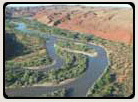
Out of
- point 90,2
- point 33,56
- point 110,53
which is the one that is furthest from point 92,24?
point 90,2

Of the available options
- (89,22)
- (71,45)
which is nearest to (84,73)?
(71,45)

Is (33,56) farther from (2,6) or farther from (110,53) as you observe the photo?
(2,6)

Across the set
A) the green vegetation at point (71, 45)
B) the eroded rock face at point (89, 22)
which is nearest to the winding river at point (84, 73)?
the green vegetation at point (71, 45)

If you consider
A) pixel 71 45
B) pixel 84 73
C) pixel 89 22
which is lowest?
pixel 84 73

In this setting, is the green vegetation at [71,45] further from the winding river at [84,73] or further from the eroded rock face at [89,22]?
the eroded rock face at [89,22]

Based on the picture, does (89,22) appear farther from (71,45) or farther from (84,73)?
(84,73)

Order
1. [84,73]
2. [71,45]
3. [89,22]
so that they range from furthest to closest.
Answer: [89,22]
[71,45]
[84,73]

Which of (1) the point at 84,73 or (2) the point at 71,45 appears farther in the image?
(2) the point at 71,45

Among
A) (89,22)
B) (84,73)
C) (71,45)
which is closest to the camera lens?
(84,73)

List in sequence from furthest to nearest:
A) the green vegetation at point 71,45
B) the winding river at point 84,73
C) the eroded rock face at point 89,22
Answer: the eroded rock face at point 89,22 → the green vegetation at point 71,45 → the winding river at point 84,73

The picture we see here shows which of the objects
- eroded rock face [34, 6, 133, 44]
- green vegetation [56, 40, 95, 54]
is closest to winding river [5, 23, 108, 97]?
green vegetation [56, 40, 95, 54]

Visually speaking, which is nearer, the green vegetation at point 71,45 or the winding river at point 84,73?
the winding river at point 84,73
